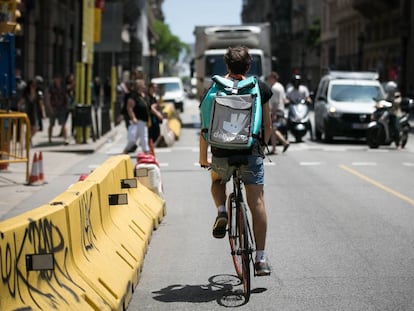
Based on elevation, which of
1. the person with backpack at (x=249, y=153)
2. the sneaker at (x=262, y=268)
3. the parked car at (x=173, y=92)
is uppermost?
the person with backpack at (x=249, y=153)

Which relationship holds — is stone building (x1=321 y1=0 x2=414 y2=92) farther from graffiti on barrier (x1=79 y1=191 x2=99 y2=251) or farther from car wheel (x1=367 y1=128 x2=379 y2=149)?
graffiti on barrier (x1=79 y1=191 x2=99 y2=251)

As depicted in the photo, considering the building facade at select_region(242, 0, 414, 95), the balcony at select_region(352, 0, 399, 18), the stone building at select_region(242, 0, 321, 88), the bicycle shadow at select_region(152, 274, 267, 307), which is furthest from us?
the stone building at select_region(242, 0, 321, 88)

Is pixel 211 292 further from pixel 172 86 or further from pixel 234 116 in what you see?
pixel 172 86

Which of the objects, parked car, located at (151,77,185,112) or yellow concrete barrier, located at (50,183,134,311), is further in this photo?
parked car, located at (151,77,185,112)

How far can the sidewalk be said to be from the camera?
13.3m

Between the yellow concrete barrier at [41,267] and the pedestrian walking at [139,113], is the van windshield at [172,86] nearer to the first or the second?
the pedestrian walking at [139,113]

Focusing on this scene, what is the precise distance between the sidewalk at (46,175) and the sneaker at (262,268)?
16.7 ft

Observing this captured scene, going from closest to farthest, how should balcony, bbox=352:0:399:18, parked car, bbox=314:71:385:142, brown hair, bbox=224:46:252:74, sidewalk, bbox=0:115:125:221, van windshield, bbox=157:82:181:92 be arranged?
brown hair, bbox=224:46:252:74 < sidewalk, bbox=0:115:125:221 < parked car, bbox=314:71:385:142 < van windshield, bbox=157:82:181:92 < balcony, bbox=352:0:399:18

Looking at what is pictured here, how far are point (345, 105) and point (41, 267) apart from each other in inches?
888

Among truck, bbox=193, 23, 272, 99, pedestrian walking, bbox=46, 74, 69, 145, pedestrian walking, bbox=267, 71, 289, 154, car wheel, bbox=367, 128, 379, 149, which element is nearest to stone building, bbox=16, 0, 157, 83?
pedestrian walking, bbox=46, 74, 69, 145

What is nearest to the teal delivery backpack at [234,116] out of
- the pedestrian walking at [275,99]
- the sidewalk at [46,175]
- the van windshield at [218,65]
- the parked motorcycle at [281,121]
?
the sidewalk at [46,175]

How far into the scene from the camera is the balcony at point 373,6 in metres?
68.4

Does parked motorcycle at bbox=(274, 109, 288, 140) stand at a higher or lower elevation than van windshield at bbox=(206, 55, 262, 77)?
lower

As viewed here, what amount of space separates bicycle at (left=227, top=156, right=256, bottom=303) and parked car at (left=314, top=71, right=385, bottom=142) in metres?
18.7
